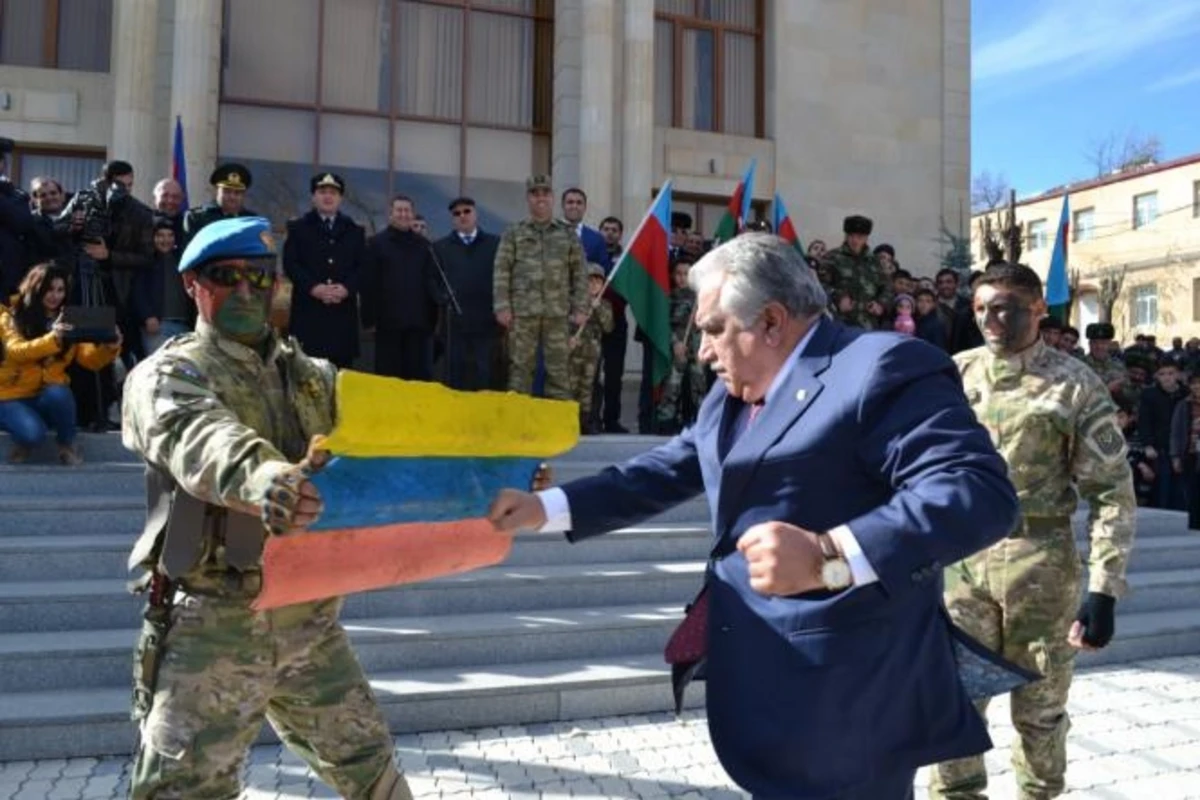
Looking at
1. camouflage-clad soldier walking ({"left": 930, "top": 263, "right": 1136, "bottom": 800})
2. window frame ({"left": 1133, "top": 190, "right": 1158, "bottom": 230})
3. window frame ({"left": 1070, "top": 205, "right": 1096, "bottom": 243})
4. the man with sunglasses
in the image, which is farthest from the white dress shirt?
window frame ({"left": 1070, "top": 205, "right": 1096, "bottom": 243})

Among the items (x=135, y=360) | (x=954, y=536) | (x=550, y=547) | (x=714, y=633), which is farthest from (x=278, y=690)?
(x=135, y=360)

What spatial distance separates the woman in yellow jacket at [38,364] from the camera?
21.4ft

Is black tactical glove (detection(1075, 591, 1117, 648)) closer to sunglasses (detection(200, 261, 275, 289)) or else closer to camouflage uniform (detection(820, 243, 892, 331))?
sunglasses (detection(200, 261, 275, 289))

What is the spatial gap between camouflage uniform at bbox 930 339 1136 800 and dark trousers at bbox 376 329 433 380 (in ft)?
19.2

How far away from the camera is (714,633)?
7.22 feet

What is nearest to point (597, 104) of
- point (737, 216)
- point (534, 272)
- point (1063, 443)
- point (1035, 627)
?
point (737, 216)

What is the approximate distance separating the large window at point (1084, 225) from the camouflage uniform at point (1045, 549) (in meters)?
45.4

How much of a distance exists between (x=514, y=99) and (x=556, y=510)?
12.9 m

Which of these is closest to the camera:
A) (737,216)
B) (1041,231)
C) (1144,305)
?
(737,216)

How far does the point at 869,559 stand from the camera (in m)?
1.79

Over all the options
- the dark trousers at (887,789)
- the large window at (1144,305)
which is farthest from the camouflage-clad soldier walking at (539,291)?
the large window at (1144,305)

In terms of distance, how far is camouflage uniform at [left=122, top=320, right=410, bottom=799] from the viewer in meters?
2.40

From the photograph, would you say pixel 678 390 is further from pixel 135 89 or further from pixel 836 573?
pixel 836 573

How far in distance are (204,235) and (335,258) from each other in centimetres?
536
